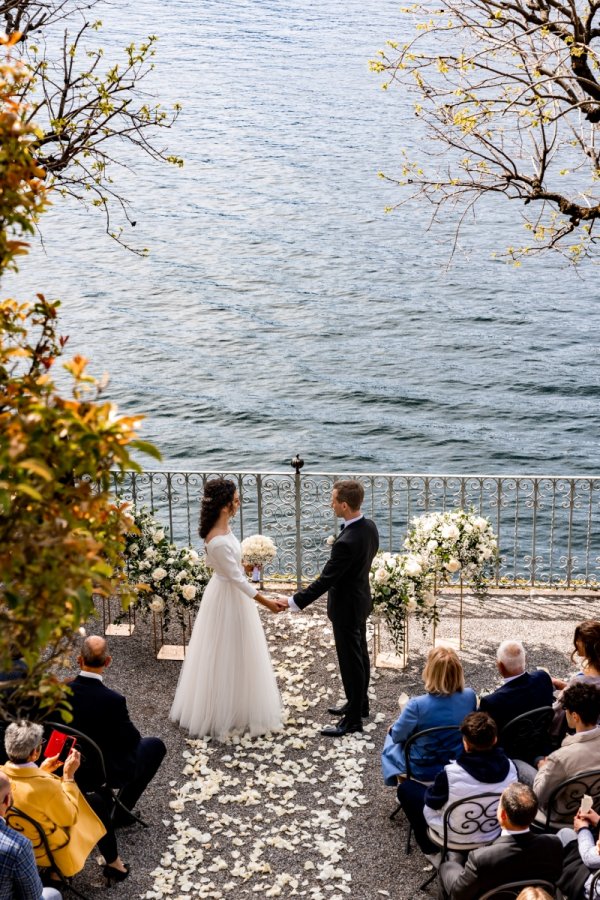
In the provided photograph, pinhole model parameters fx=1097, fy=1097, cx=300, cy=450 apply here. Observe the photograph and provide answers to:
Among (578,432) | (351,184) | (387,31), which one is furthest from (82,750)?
(387,31)

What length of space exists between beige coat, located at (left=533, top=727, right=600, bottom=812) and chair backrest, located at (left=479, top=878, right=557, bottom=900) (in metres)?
0.80

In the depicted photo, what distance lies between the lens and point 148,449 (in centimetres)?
336

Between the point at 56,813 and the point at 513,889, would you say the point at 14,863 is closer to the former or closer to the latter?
the point at 56,813

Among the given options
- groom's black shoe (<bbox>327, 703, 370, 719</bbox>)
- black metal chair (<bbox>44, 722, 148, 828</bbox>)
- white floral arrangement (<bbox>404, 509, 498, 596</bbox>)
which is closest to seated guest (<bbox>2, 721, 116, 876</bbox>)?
black metal chair (<bbox>44, 722, 148, 828</bbox>)

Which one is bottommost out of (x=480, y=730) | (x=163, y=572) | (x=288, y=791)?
(x=288, y=791)

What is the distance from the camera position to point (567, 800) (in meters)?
6.71

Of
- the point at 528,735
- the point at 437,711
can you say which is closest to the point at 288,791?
the point at 437,711

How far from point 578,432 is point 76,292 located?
1714cm

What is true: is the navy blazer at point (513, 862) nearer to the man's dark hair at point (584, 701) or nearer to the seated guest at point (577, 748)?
the seated guest at point (577, 748)

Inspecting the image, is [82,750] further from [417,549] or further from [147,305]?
[147,305]

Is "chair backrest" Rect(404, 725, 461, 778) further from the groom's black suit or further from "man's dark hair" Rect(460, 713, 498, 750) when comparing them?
the groom's black suit

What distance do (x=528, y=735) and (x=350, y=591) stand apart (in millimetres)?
1917

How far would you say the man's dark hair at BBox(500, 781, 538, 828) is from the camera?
575 cm

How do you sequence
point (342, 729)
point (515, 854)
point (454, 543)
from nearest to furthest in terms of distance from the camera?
point (515, 854) < point (342, 729) < point (454, 543)
